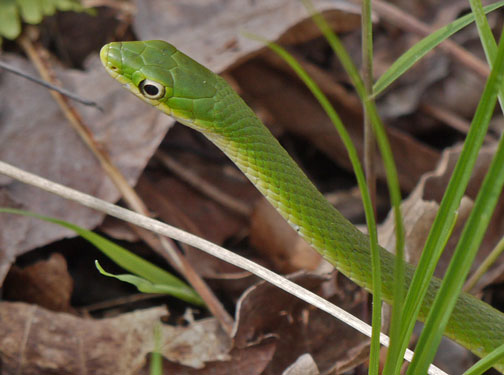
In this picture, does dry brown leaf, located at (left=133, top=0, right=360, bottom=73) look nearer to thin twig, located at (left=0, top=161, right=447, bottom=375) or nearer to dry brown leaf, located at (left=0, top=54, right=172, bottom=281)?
dry brown leaf, located at (left=0, top=54, right=172, bottom=281)

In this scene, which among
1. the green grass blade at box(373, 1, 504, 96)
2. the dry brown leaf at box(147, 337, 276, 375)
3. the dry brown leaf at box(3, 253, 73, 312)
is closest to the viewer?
the green grass blade at box(373, 1, 504, 96)

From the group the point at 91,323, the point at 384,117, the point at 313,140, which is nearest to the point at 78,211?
the point at 91,323

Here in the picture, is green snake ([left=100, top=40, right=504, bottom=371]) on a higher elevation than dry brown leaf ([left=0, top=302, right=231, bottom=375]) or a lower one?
higher

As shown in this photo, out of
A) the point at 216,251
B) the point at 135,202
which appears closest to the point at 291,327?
the point at 216,251

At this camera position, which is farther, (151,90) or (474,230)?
(151,90)

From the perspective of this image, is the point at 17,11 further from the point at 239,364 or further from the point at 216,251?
the point at 239,364

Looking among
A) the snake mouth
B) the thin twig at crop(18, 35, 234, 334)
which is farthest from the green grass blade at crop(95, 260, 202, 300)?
the snake mouth

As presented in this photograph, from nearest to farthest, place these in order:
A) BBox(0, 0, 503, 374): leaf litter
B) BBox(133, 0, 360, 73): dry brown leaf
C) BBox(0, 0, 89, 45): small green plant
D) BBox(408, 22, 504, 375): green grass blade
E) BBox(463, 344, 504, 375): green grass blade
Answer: BBox(408, 22, 504, 375): green grass blade, BBox(463, 344, 504, 375): green grass blade, BBox(0, 0, 503, 374): leaf litter, BBox(0, 0, 89, 45): small green plant, BBox(133, 0, 360, 73): dry brown leaf
